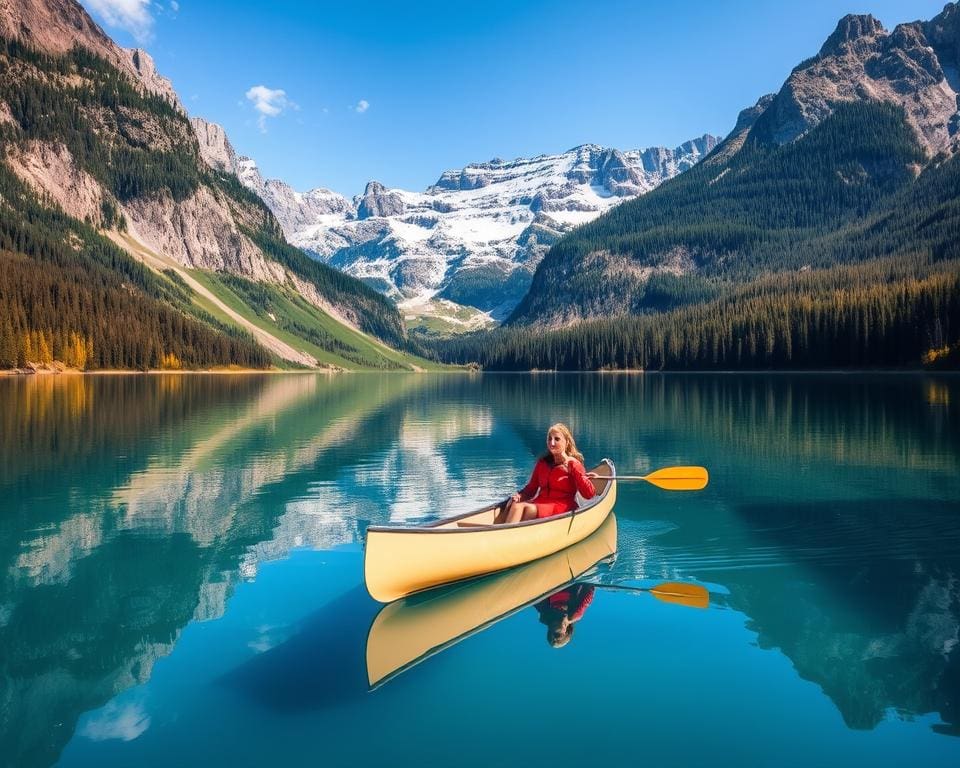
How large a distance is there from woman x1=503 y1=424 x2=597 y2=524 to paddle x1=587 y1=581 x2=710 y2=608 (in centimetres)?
261

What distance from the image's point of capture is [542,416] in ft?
224

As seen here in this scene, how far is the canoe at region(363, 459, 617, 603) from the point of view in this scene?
15047mm

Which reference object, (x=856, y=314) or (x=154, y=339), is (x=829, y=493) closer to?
(x=856, y=314)

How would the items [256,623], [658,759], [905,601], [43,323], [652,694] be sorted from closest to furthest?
[658,759] < [652,694] < [256,623] < [905,601] < [43,323]

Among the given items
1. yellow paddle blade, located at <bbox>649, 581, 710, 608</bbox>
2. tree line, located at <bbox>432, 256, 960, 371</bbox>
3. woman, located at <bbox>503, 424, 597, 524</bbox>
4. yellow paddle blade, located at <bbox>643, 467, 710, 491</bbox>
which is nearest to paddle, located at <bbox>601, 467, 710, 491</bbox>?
yellow paddle blade, located at <bbox>643, 467, 710, 491</bbox>

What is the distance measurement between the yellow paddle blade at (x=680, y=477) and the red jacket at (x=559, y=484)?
20.3 feet

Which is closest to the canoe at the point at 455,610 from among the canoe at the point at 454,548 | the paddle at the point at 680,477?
the canoe at the point at 454,548

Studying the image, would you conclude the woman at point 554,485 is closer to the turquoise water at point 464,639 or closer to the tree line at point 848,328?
the turquoise water at point 464,639

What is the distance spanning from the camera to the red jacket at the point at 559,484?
1983 cm

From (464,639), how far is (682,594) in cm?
587

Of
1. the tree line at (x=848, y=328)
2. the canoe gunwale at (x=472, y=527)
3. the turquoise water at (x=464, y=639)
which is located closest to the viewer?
the turquoise water at (x=464, y=639)

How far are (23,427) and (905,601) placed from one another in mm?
51239

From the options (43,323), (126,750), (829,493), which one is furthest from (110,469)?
(43,323)

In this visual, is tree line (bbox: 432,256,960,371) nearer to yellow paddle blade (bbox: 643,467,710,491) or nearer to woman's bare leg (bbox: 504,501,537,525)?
yellow paddle blade (bbox: 643,467,710,491)
